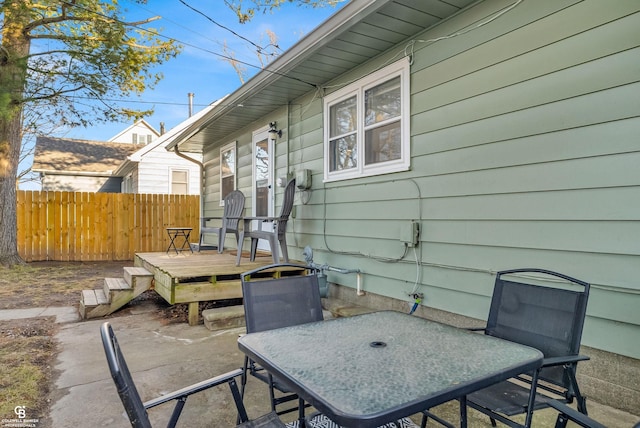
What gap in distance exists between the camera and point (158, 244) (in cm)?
1015

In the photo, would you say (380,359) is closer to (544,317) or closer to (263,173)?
(544,317)

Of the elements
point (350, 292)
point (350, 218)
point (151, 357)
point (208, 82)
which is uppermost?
point (208, 82)

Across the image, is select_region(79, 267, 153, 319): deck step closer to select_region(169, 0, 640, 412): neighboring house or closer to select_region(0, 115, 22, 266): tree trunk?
select_region(169, 0, 640, 412): neighboring house

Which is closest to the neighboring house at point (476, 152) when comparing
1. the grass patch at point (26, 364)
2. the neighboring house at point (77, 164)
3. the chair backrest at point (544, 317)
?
the chair backrest at point (544, 317)

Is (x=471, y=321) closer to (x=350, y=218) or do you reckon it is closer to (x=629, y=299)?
(x=629, y=299)

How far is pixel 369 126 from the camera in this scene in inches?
156

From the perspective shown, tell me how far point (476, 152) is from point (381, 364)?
218 centimetres

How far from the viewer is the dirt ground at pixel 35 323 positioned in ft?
7.57

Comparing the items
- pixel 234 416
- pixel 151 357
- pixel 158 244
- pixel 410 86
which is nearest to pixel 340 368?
pixel 234 416

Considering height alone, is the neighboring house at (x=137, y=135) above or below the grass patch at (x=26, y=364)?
above

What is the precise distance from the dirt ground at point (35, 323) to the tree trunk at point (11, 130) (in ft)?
2.03

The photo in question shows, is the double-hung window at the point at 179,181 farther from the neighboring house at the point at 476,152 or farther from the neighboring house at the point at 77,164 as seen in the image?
the neighboring house at the point at 476,152

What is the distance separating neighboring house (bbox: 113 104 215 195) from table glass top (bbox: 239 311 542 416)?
37.3 feet

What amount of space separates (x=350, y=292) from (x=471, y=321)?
1564 mm
